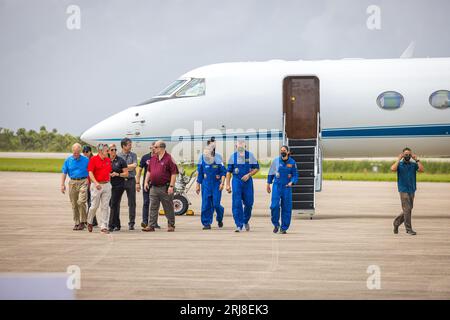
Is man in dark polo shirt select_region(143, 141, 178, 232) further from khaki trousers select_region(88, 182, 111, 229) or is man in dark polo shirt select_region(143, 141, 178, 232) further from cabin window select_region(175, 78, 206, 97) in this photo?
cabin window select_region(175, 78, 206, 97)

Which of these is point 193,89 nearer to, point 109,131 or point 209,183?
point 109,131

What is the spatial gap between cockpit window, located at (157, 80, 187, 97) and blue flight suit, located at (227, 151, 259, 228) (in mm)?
5128

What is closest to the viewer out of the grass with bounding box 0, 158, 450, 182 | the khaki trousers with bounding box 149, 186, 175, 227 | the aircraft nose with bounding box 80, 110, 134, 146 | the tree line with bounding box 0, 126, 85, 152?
the khaki trousers with bounding box 149, 186, 175, 227

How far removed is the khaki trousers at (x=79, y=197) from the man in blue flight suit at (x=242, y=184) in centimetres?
305

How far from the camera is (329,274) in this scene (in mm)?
13695

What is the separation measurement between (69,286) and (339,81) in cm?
1382

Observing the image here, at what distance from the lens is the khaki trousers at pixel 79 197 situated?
20188 millimetres

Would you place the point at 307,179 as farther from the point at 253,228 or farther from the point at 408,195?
the point at 408,195

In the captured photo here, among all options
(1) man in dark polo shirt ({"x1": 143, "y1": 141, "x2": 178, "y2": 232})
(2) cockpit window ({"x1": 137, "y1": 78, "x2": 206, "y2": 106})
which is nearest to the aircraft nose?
(2) cockpit window ({"x1": 137, "y1": 78, "x2": 206, "y2": 106})

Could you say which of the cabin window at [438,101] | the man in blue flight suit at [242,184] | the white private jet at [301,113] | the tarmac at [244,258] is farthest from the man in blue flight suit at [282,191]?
the cabin window at [438,101]

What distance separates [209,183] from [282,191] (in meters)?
1.84

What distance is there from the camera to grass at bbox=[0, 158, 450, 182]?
59.5m

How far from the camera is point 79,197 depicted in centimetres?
2023

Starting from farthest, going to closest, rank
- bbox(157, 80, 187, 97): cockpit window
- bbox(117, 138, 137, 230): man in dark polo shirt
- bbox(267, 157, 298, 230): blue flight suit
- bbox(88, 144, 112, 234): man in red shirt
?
bbox(157, 80, 187, 97): cockpit window
bbox(117, 138, 137, 230): man in dark polo shirt
bbox(267, 157, 298, 230): blue flight suit
bbox(88, 144, 112, 234): man in red shirt
